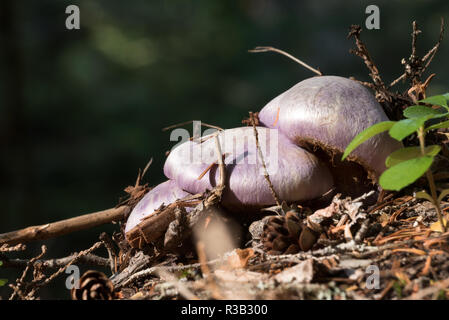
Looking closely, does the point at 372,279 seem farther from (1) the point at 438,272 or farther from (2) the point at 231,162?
(2) the point at 231,162

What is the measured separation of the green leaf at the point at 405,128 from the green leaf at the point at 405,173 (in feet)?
0.21

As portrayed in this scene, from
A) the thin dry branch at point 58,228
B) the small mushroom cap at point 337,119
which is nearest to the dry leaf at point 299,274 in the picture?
the small mushroom cap at point 337,119

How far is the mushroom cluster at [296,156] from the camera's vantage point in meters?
1.28

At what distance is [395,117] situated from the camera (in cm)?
147

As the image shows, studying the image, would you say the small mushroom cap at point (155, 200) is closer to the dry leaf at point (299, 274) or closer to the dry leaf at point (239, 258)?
the dry leaf at point (239, 258)

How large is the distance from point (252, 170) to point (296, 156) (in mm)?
149

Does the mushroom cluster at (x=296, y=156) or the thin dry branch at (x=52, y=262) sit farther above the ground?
the mushroom cluster at (x=296, y=156)

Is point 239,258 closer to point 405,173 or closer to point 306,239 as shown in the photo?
point 306,239

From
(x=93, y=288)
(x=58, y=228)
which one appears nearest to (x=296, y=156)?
(x=93, y=288)

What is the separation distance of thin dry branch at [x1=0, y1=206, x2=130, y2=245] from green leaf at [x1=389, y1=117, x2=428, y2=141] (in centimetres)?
100

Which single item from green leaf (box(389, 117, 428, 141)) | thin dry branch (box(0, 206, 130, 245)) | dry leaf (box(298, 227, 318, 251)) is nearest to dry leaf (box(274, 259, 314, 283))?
dry leaf (box(298, 227, 318, 251))

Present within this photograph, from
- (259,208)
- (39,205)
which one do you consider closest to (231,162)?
(259,208)

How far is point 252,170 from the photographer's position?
1.29m

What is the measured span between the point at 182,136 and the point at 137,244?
47 centimetres
